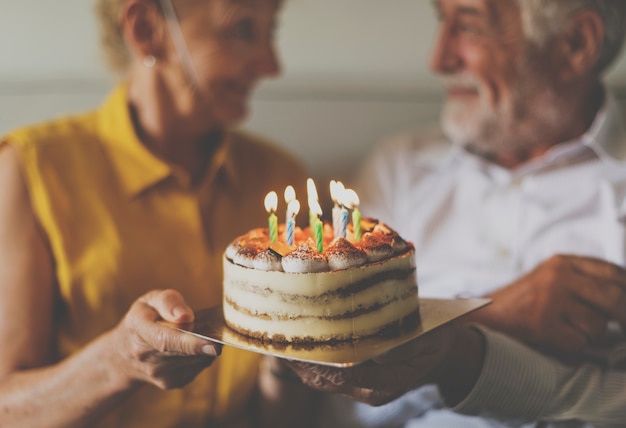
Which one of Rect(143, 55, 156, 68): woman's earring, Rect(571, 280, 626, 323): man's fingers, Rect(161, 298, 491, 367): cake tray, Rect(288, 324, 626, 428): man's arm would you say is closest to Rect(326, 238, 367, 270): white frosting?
Rect(161, 298, 491, 367): cake tray

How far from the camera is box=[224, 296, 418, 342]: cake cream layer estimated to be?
36.5 inches

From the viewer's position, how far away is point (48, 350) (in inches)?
50.3

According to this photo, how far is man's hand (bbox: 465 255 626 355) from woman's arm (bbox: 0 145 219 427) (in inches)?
27.1

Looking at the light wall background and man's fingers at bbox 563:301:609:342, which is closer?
man's fingers at bbox 563:301:609:342

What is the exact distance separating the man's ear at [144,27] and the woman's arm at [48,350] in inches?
15.0

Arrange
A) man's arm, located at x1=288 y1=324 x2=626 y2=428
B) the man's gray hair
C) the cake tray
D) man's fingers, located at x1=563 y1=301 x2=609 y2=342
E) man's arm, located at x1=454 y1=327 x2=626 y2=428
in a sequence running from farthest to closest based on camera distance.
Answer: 1. the man's gray hair
2. man's fingers, located at x1=563 y1=301 x2=609 y2=342
3. man's arm, located at x1=454 y1=327 x2=626 y2=428
4. man's arm, located at x1=288 y1=324 x2=626 y2=428
5. the cake tray

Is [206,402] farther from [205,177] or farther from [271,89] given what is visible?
[271,89]

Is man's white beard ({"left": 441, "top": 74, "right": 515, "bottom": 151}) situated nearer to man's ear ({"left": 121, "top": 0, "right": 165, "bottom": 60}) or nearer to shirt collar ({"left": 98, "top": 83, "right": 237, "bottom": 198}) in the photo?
shirt collar ({"left": 98, "top": 83, "right": 237, "bottom": 198})

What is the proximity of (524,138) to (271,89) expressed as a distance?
2.54 feet

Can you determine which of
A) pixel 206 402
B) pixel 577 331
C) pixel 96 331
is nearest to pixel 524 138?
pixel 577 331

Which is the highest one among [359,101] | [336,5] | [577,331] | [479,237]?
[336,5]

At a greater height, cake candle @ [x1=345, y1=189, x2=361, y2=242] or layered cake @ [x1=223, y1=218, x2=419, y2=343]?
cake candle @ [x1=345, y1=189, x2=361, y2=242]

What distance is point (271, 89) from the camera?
6.47 feet

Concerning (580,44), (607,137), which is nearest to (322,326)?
(607,137)
